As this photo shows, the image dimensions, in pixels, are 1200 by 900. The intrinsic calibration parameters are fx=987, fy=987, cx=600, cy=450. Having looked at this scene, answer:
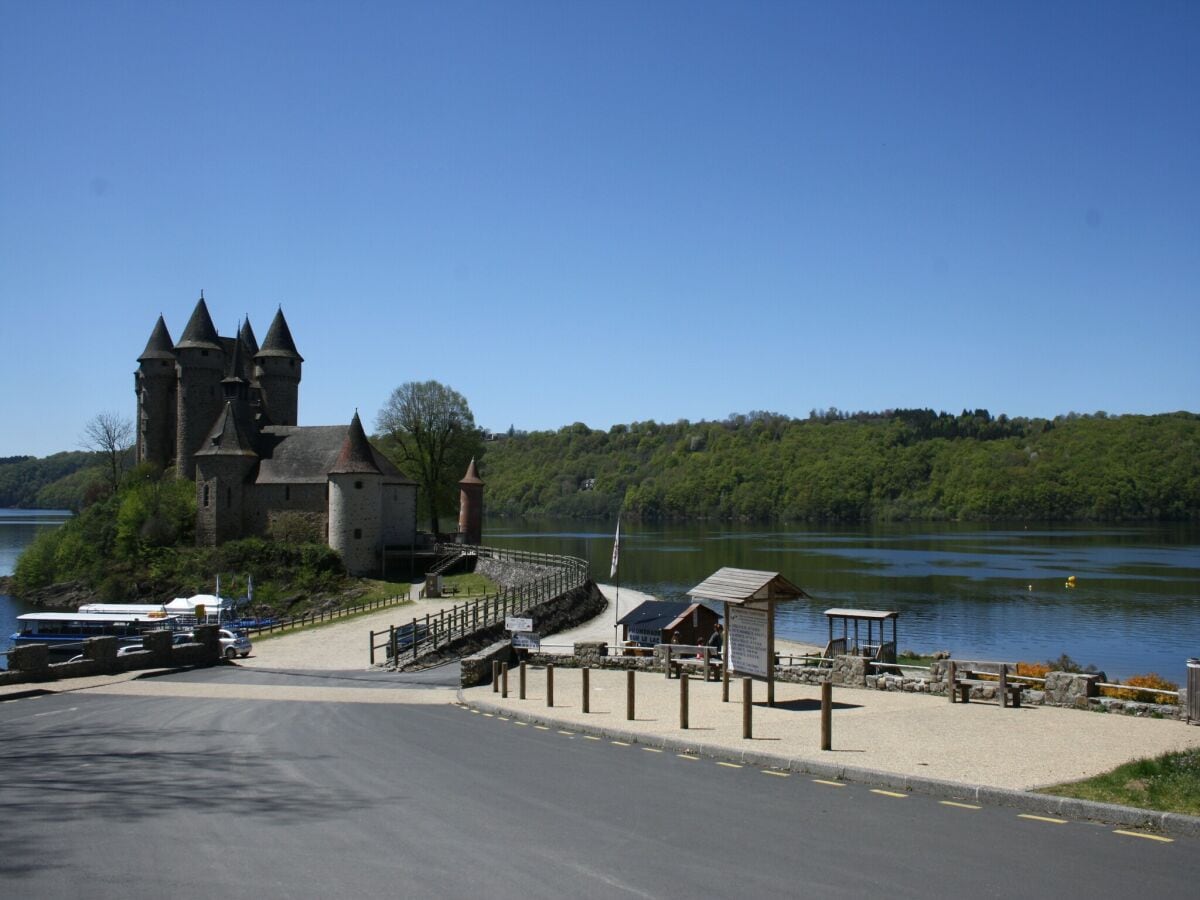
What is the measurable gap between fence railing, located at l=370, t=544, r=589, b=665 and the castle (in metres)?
5.37

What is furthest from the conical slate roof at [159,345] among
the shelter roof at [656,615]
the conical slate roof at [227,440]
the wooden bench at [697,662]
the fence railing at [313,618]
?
the wooden bench at [697,662]

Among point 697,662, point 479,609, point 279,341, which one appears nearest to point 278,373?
point 279,341

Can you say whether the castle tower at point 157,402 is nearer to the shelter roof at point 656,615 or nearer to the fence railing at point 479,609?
the fence railing at point 479,609

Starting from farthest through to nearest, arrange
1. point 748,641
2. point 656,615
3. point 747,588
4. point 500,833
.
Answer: point 656,615 < point 748,641 < point 747,588 < point 500,833

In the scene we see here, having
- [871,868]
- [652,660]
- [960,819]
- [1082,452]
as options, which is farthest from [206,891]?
[1082,452]

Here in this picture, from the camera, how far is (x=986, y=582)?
225ft

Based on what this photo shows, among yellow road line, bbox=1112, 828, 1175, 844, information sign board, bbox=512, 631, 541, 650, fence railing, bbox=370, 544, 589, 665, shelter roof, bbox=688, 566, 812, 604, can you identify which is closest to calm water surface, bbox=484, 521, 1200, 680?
fence railing, bbox=370, 544, 589, 665

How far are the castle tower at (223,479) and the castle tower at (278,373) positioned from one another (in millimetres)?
7789

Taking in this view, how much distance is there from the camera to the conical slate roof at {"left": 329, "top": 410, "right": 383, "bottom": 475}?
56.0 meters

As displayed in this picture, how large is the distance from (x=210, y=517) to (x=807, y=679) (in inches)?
1928

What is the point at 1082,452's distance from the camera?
166 metres

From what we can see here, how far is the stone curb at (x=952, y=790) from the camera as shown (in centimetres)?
858

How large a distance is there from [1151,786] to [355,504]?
50.6m

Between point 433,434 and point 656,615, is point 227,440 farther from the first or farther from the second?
point 656,615
